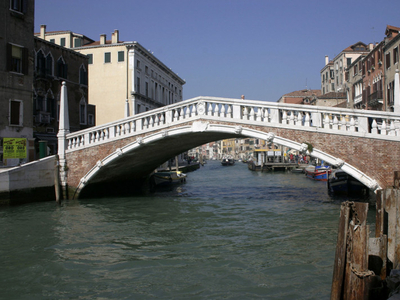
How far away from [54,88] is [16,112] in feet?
19.0

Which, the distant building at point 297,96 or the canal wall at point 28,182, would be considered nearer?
the canal wall at point 28,182

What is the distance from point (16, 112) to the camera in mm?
13266

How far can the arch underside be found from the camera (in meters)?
8.82

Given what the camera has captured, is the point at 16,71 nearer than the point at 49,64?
Yes

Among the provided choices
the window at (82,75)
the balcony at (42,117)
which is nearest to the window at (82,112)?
the window at (82,75)

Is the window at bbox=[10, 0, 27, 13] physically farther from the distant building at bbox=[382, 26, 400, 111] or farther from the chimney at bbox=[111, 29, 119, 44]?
the distant building at bbox=[382, 26, 400, 111]

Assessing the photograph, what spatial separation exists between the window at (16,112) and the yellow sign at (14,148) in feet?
5.64

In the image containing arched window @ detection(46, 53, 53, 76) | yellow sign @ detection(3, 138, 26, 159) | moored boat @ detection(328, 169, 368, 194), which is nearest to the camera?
yellow sign @ detection(3, 138, 26, 159)

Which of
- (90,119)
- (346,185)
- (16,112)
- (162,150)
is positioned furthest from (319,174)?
(16,112)

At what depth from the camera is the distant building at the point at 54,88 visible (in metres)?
17.6

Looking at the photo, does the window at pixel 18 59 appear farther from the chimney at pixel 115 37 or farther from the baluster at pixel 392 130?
the chimney at pixel 115 37

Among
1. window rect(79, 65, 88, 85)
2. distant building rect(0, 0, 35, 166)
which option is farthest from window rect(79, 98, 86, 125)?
distant building rect(0, 0, 35, 166)

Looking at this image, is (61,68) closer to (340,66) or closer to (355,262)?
(355,262)

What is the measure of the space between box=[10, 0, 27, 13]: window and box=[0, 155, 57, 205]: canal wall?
5.49 m
